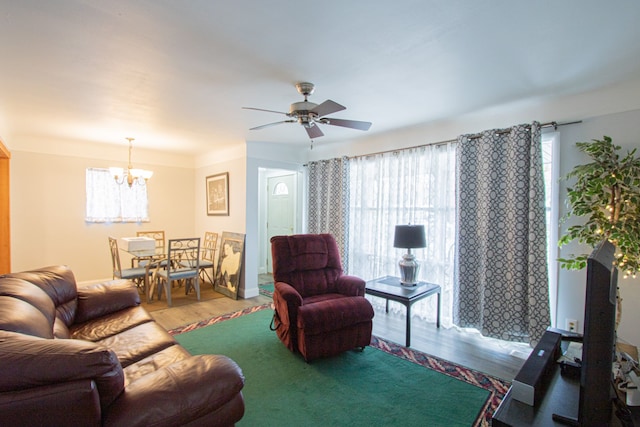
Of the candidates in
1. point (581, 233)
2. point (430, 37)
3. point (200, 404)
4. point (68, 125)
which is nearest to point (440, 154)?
point (581, 233)

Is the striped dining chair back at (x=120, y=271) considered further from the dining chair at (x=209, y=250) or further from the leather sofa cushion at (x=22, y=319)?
the leather sofa cushion at (x=22, y=319)

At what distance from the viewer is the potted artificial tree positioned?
2.18 m

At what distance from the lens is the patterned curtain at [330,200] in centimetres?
454

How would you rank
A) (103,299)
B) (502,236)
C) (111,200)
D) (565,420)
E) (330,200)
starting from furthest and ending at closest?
(111,200) → (330,200) → (502,236) → (103,299) → (565,420)

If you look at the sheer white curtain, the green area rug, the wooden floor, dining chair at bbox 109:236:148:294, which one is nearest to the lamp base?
the sheer white curtain

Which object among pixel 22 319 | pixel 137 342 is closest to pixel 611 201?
pixel 137 342

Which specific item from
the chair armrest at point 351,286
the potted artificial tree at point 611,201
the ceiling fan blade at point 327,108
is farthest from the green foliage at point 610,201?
the ceiling fan blade at point 327,108

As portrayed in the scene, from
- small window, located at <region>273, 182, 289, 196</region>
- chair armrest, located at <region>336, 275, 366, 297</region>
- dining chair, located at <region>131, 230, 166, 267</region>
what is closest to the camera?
chair armrest, located at <region>336, 275, 366, 297</region>

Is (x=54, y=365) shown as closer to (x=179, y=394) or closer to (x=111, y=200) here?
(x=179, y=394)

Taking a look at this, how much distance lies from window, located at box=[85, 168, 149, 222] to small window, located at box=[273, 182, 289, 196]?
7.93ft

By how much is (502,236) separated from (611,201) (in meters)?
0.90

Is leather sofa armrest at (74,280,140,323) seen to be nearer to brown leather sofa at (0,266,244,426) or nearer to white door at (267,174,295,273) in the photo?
brown leather sofa at (0,266,244,426)

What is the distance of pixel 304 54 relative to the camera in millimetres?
2039

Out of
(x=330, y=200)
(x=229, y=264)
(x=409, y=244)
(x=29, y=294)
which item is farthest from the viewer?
(x=229, y=264)
